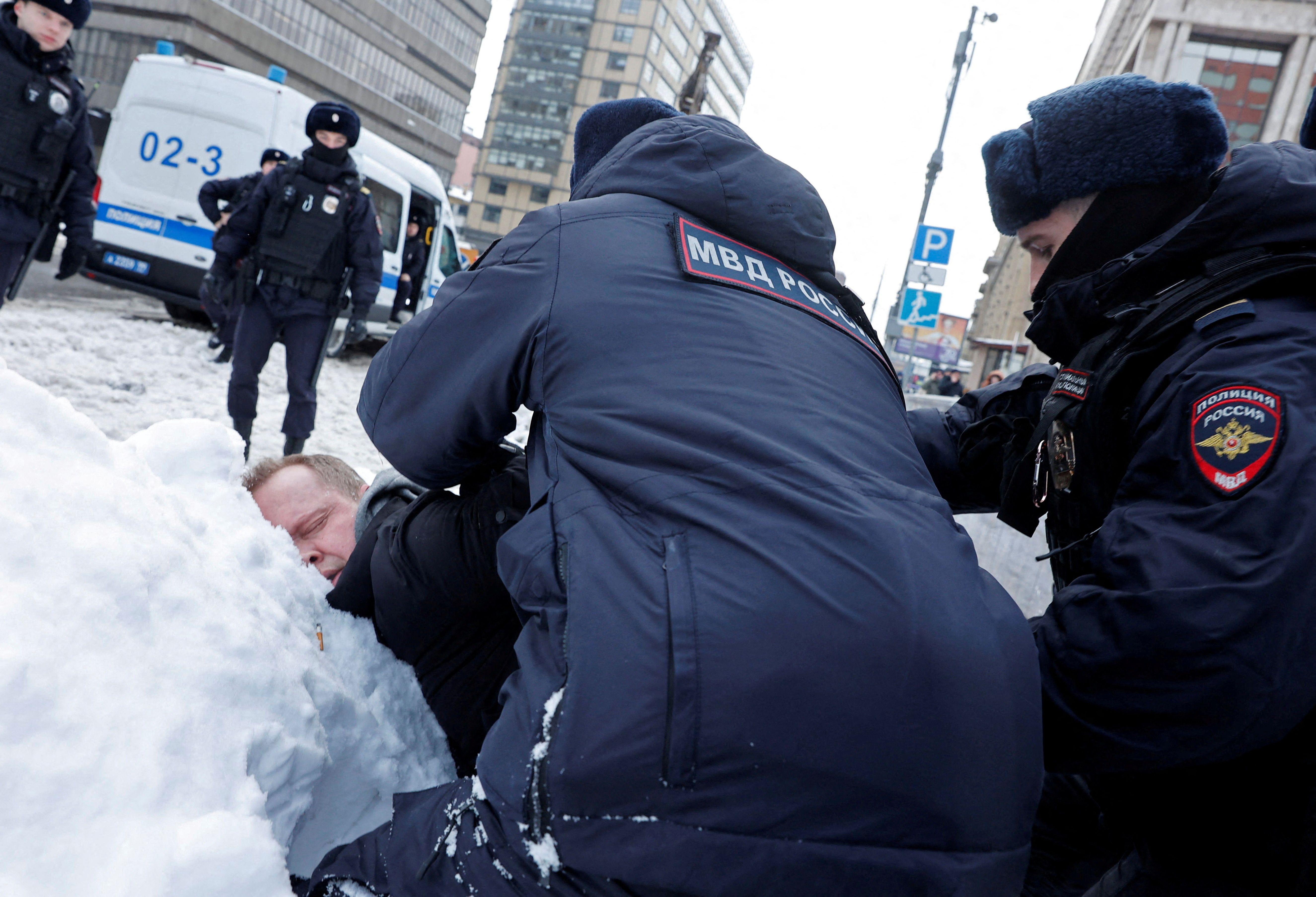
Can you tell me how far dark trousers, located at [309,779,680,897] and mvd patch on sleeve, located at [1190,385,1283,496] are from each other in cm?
97

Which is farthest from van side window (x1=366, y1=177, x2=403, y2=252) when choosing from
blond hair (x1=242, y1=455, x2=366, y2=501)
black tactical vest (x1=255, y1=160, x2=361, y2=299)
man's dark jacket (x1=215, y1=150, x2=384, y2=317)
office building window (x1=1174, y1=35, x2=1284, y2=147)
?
office building window (x1=1174, y1=35, x2=1284, y2=147)

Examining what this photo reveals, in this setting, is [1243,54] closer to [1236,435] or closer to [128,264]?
[128,264]

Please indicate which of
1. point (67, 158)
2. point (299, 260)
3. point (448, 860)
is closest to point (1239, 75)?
point (299, 260)

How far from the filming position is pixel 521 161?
7475 cm

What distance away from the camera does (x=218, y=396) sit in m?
5.97

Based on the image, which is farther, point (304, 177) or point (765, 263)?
point (304, 177)

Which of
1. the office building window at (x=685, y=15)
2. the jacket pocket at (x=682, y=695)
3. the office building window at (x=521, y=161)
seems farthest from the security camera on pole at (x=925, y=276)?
the office building window at (x=685, y=15)

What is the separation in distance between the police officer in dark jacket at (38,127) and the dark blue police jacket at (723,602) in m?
3.93

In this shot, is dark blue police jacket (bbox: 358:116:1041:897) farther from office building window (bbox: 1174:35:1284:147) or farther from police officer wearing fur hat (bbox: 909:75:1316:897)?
office building window (bbox: 1174:35:1284:147)

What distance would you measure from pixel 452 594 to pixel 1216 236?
152 centimetres

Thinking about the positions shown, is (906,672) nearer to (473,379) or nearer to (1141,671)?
(1141,671)

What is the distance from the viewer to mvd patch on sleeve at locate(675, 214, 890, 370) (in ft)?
4.13

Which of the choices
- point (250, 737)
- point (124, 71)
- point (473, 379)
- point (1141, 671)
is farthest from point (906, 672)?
point (124, 71)

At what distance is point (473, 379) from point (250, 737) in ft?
2.02
